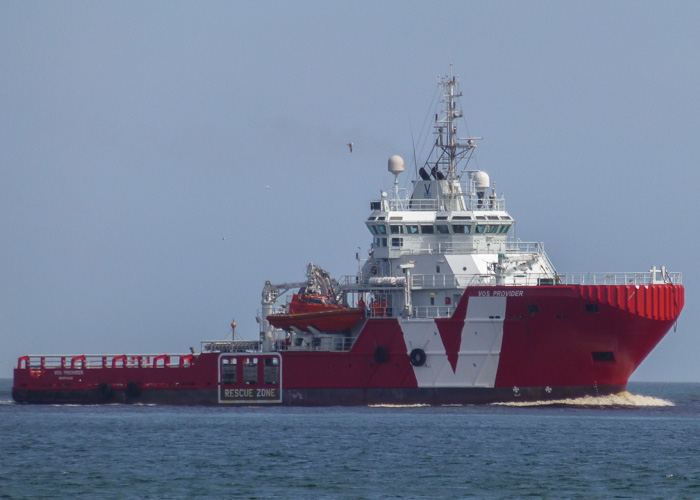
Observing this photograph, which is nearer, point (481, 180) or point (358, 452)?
point (358, 452)

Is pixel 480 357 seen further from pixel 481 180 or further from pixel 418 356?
pixel 481 180

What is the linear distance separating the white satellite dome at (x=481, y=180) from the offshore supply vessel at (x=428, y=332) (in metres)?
0.05

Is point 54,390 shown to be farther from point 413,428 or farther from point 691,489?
point 691,489

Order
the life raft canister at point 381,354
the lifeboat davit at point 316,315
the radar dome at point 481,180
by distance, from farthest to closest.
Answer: the radar dome at point 481,180
the lifeboat davit at point 316,315
the life raft canister at point 381,354

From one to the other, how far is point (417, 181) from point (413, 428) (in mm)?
14080

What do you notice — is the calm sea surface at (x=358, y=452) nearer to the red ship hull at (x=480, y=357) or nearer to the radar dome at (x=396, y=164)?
the red ship hull at (x=480, y=357)

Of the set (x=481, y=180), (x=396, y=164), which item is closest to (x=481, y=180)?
(x=481, y=180)

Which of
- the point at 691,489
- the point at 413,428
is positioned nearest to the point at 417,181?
the point at 413,428

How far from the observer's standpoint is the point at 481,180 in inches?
2378

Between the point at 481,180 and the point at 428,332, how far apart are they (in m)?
7.93

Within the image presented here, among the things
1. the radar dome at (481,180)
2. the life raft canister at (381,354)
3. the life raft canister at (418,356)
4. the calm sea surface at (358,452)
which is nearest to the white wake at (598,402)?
the calm sea surface at (358,452)

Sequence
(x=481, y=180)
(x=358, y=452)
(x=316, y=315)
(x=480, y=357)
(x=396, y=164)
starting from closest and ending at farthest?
1. (x=358, y=452)
2. (x=480, y=357)
3. (x=316, y=315)
4. (x=481, y=180)
5. (x=396, y=164)

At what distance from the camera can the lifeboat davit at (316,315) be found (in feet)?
192

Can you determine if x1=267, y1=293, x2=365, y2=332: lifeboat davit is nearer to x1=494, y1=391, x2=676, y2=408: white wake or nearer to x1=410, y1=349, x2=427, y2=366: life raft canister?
x1=410, y1=349, x2=427, y2=366: life raft canister
